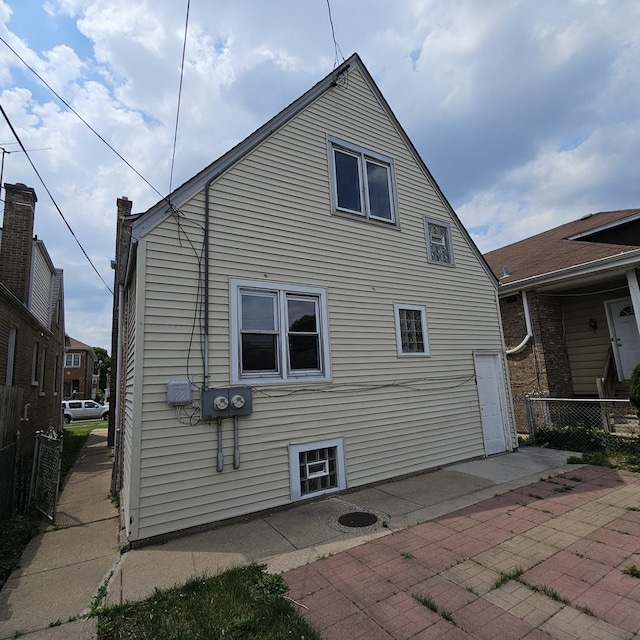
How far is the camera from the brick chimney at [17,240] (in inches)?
466

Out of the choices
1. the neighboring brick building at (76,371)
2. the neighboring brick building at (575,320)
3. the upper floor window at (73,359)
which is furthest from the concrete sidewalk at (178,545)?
the upper floor window at (73,359)

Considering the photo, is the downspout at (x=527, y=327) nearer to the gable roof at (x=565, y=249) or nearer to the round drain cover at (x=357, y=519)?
the gable roof at (x=565, y=249)

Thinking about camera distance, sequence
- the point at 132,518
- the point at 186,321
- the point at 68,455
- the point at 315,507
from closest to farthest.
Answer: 1. the point at 132,518
2. the point at 186,321
3. the point at 315,507
4. the point at 68,455

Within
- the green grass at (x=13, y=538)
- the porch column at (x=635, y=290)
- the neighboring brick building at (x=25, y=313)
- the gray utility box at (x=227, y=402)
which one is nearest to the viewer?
the green grass at (x=13, y=538)

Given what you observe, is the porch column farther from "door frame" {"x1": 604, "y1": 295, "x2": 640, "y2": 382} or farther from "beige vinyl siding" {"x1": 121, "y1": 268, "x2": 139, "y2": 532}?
"beige vinyl siding" {"x1": 121, "y1": 268, "x2": 139, "y2": 532}

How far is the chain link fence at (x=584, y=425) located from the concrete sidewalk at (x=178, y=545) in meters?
1.84

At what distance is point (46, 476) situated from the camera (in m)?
6.27

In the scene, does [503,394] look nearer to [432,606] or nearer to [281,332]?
[281,332]

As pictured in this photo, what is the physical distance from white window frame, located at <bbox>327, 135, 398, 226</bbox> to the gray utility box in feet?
12.7

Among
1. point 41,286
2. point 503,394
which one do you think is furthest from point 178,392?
point 41,286

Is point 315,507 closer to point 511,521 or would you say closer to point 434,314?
point 511,521

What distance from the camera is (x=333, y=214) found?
23.8ft

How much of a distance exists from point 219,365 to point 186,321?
785mm

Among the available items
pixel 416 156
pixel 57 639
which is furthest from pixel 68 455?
pixel 416 156
